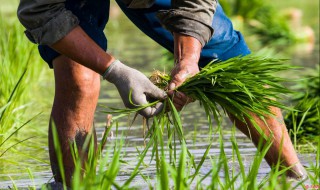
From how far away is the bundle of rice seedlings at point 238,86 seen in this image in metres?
4.12

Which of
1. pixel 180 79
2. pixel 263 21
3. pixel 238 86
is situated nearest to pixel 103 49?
pixel 180 79

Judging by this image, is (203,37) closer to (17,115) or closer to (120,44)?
(17,115)

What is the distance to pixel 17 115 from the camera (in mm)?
6324

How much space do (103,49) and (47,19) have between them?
38cm

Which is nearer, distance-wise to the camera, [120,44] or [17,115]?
[17,115]

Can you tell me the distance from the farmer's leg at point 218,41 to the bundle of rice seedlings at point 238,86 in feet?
1.45

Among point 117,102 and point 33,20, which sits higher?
point 33,20

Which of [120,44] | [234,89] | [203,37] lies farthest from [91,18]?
[120,44]

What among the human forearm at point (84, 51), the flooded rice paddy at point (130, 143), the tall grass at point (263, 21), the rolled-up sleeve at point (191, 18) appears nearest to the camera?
the human forearm at point (84, 51)

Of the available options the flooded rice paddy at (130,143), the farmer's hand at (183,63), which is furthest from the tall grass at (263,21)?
the farmer's hand at (183,63)

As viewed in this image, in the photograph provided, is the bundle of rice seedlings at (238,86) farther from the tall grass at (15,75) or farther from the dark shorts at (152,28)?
the tall grass at (15,75)

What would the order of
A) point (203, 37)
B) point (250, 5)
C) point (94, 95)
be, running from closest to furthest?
point (203, 37), point (94, 95), point (250, 5)

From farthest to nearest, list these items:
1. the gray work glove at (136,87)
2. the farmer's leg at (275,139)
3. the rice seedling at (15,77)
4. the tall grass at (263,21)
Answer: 1. the tall grass at (263,21)
2. the rice seedling at (15,77)
3. the farmer's leg at (275,139)
4. the gray work glove at (136,87)

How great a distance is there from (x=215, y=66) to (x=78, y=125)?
28.2 inches
